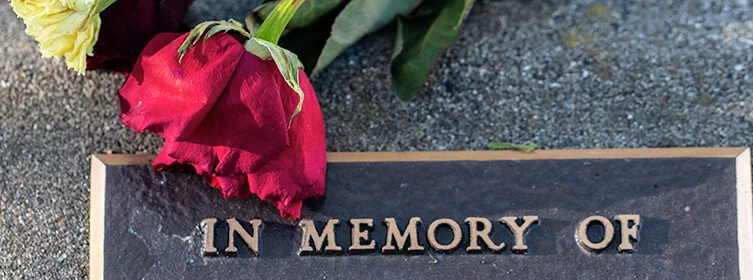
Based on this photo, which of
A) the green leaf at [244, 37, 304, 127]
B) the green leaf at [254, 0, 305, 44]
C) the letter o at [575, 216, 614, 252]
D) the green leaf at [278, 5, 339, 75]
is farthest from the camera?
the green leaf at [278, 5, 339, 75]

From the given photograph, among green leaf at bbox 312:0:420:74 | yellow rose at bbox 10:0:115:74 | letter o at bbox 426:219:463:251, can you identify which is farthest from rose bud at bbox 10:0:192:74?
letter o at bbox 426:219:463:251

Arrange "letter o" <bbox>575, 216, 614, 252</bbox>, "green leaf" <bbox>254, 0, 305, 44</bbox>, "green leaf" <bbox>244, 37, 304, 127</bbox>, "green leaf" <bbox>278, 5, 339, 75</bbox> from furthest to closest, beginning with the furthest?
"green leaf" <bbox>278, 5, 339, 75</bbox>
"letter o" <bbox>575, 216, 614, 252</bbox>
"green leaf" <bbox>254, 0, 305, 44</bbox>
"green leaf" <bbox>244, 37, 304, 127</bbox>

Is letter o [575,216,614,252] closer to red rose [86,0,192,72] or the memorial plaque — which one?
the memorial plaque

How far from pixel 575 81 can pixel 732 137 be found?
0.32 metres

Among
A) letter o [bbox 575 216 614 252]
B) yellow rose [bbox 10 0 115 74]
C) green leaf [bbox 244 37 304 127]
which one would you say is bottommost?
letter o [bbox 575 216 614 252]

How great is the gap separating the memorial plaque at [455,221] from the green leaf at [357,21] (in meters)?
0.21

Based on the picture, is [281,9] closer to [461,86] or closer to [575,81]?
[461,86]

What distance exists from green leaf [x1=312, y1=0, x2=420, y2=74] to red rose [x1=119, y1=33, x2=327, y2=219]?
0.20 m

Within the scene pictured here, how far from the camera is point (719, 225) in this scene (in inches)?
54.0

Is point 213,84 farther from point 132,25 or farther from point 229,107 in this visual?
point 132,25

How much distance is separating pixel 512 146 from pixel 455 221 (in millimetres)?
191

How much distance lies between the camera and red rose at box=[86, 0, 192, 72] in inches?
50.8

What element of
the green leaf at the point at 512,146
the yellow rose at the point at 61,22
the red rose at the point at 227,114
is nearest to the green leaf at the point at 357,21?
the red rose at the point at 227,114

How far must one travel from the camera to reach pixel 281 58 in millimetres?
1111
